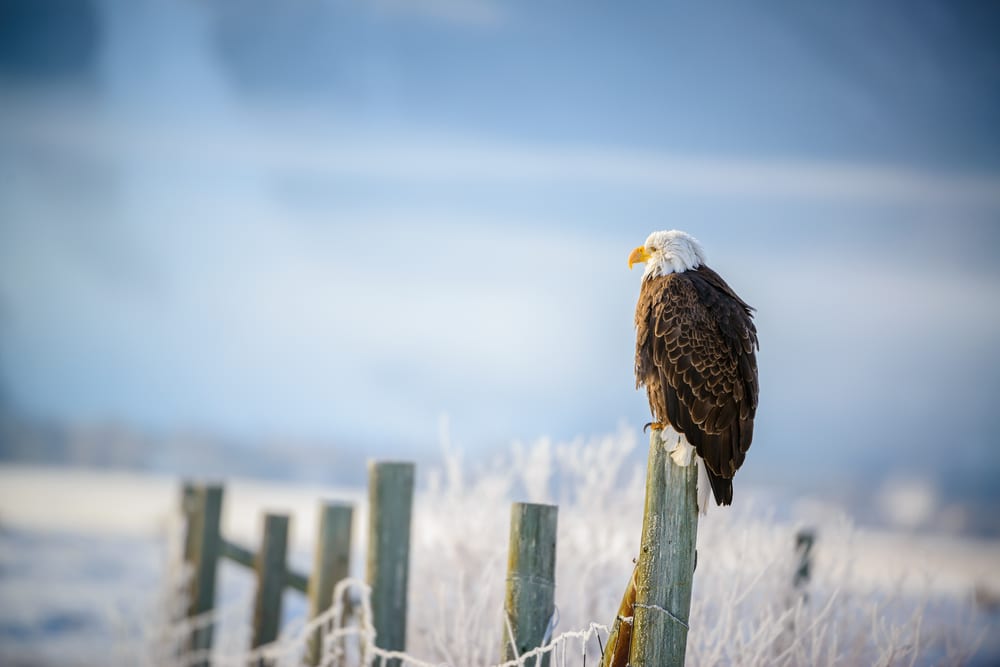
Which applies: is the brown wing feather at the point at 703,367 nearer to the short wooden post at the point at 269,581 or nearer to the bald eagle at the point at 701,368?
the bald eagle at the point at 701,368

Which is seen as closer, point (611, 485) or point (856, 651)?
point (856, 651)

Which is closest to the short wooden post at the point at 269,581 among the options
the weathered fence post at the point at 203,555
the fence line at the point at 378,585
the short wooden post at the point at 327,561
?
the fence line at the point at 378,585

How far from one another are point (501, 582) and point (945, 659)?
234cm

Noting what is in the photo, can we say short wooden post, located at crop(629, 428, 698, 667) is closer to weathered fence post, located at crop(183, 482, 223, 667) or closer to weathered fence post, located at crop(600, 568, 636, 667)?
weathered fence post, located at crop(600, 568, 636, 667)

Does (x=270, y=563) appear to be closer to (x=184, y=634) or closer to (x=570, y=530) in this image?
(x=184, y=634)

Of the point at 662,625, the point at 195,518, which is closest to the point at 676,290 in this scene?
the point at 662,625

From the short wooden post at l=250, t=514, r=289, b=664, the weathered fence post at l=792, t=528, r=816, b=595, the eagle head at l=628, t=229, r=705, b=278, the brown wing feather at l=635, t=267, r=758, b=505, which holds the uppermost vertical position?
the eagle head at l=628, t=229, r=705, b=278

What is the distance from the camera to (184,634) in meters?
8.10

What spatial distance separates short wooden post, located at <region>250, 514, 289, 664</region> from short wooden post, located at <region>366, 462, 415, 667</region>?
5.39ft

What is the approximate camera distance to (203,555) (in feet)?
26.0

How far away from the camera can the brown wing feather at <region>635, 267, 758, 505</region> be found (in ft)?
13.2

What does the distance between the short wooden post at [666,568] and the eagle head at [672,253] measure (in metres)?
0.92

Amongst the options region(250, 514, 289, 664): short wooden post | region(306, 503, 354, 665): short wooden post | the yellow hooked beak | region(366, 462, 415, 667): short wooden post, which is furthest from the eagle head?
region(250, 514, 289, 664): short wooden post

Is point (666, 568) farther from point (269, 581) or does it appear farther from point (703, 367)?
point (269, 581)
